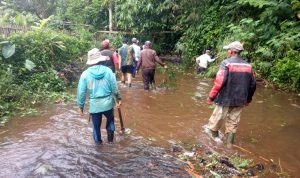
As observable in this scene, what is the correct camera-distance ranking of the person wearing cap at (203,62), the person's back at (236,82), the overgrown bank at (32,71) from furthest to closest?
the person wearing cap at (203,62), the overgrown bank at (32,71), the person's back at (236,82)

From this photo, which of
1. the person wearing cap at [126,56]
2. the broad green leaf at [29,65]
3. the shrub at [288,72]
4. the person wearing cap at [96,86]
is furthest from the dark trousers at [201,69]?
the person wearing cap at [96,86]

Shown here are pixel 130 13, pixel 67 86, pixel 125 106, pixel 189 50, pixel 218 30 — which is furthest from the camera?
pixel 130 13

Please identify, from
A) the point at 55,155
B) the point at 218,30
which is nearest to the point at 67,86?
the point at 55,155

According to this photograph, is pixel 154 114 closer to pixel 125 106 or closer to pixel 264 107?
pixel 125 106

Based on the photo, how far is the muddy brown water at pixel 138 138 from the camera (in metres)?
6.11

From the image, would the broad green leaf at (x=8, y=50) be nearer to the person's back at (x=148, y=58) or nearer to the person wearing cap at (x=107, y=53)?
the person wearing cap at (x=107, y=53)

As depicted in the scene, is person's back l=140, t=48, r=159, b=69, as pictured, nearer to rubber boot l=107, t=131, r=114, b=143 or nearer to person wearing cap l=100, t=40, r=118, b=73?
person wearing cap l=100, t=40, r=118, b=73

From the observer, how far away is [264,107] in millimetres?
10953

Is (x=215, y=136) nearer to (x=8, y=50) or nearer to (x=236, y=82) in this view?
(x=236, y=82)

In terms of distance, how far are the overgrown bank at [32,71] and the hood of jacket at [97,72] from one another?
11.6 ft

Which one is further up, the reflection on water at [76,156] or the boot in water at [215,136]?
the boot in water at [215,136]

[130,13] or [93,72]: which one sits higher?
[130,13]

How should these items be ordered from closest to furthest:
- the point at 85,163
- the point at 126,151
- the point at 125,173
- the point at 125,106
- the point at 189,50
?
1. the point at 125,173
2. the point at 85,163
3. the point at 126,151
4. the point at 125,106
5. the point at 189,50

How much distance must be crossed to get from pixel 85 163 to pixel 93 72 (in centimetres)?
162
